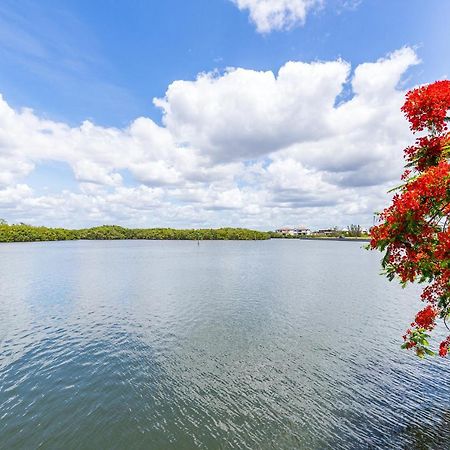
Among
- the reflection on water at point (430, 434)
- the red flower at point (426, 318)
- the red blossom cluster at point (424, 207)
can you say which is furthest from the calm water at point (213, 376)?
the red blossom cluster at point (424, 207)

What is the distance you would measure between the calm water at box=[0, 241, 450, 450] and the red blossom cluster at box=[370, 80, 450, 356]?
931cm

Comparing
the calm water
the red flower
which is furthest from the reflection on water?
the red flower

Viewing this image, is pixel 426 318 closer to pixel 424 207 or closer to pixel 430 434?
pixel 424 207

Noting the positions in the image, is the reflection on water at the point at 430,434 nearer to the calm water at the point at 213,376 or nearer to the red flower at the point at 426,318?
the calm water at the point at 213,376

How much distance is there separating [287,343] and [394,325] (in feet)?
46.6

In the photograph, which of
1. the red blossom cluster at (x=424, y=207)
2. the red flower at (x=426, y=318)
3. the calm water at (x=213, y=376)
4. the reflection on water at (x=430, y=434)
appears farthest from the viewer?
the calm water at (x=213, y=376)

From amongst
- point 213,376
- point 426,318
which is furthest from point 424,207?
point 213,376

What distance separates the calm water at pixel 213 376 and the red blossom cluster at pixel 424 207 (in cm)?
931

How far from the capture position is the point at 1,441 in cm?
1441

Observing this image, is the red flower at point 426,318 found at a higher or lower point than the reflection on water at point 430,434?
higher

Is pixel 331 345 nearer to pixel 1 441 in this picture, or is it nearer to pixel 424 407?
pixel 424 407

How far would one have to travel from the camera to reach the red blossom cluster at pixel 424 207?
275 inches

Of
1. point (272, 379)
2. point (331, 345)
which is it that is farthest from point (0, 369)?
point (331, 345)

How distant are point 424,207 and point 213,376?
1839 centimetres
